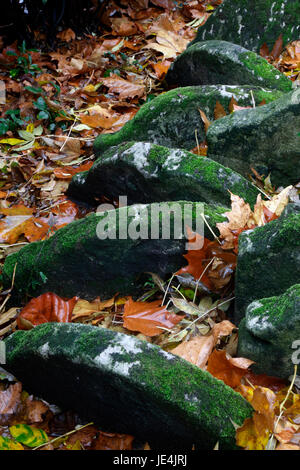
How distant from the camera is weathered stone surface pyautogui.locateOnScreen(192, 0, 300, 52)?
421 cm

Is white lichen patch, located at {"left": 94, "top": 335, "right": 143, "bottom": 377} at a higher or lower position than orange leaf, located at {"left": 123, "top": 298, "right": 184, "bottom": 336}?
higher

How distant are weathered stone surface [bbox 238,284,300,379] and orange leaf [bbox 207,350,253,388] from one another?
0.06 m

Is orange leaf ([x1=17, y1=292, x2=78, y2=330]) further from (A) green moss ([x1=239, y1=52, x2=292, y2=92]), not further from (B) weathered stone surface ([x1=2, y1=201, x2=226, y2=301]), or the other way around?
(A) green moss ([x1=239, y1=52, x2=292, y2=92])

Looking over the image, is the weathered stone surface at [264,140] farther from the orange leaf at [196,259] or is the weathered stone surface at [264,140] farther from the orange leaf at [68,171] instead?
the orange leaf at [68,171]

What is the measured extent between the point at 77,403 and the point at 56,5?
4.76 metres

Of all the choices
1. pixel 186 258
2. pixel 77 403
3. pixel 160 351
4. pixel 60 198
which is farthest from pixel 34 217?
pixel 160 351

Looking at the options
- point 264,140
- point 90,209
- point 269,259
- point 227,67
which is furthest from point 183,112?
point 269,259

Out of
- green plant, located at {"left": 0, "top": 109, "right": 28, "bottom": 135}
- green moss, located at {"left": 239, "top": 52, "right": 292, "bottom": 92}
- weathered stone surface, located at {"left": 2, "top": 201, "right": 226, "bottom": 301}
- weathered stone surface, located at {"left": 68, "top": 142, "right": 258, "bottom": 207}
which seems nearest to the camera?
weathered stone surface, located at {"left": 2, "top": 201, "right": 226, "bottom": 301}

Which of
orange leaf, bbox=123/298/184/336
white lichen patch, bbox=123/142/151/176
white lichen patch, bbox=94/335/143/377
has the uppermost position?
white lichen patch, bbox=123/142/151/176

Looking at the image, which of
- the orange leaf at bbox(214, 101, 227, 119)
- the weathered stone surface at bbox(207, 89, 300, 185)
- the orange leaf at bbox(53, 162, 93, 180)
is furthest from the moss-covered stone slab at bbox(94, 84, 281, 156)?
the orange leaf at bbox(53, 162, 93, 180)

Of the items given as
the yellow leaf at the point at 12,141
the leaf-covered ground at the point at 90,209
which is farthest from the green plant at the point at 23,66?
the yellow leaf at the point at 12,141

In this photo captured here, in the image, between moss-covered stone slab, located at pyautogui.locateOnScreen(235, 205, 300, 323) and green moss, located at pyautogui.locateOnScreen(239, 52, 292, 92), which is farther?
green moss, located at pyautogui.locateOnScreen(239, 52, 292, 92)

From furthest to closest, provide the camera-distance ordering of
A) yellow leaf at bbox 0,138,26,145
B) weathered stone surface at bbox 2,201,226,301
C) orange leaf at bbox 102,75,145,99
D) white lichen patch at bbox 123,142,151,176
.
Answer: orange leaf at bbox 102,75,145,99 → yellow leaf at bbox 0,138,26,145 → white lichen patch at bbox 123,142,151,176 → weathered stone surface at bbox 2,201,226,301

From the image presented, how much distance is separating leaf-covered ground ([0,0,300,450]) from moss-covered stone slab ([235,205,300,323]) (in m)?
0.19
